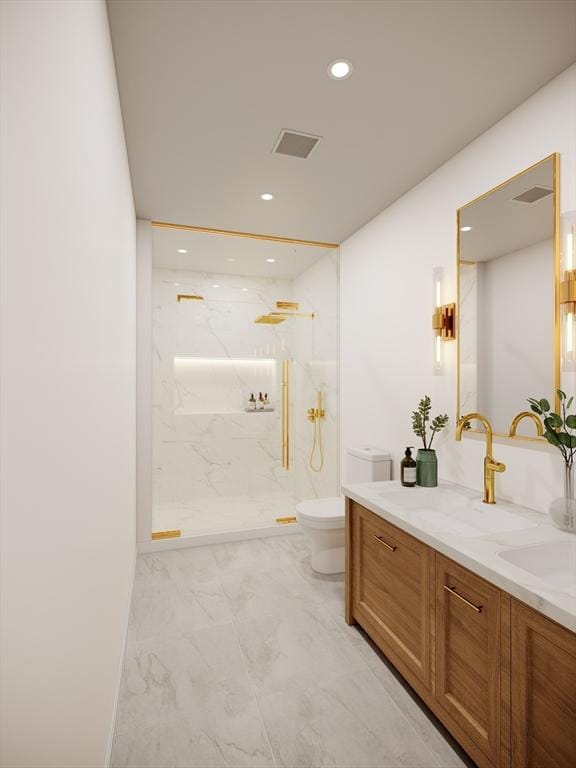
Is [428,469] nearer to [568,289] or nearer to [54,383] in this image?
[568,289]

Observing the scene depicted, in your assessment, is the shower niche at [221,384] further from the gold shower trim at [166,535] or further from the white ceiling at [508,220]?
the white ceiling at [508,220]

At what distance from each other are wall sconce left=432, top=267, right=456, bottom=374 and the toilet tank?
2.63 feet

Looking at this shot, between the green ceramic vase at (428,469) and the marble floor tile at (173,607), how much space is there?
1.38 meters

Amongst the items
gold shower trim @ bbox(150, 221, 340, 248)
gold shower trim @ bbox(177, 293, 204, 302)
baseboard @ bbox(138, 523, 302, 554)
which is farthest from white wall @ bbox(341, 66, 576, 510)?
gold shower trim @ bbox(177, 293, 204, 302)

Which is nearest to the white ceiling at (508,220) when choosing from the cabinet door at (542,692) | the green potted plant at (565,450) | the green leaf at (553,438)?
the green potted plant at (565,450)

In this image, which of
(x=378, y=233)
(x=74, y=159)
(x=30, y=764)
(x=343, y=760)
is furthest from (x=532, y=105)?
(x=343, y=760)

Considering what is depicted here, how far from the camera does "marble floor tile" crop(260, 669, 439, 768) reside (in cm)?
154

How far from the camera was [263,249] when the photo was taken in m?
3.91

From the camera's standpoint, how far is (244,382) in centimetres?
455

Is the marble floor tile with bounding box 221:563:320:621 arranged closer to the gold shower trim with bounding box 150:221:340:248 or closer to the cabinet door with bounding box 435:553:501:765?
the cabinet door with bounding box 435:553:501:765

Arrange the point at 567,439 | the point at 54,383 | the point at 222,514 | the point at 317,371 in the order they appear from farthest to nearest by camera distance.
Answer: the point at 317,371, the point at 222,514, the point at 567,439, the point at 54,383

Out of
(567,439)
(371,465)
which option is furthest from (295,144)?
(371,465)

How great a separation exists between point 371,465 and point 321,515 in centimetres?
51

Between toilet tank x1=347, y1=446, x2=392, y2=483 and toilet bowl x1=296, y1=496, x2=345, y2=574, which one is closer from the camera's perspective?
toilet bowl x1=296, y1=496, x2=345, y2=574
